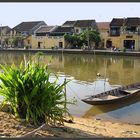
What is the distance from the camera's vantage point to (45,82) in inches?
253

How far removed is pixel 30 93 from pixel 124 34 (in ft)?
151

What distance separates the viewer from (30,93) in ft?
20.4

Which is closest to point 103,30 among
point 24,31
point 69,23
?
point 69,23

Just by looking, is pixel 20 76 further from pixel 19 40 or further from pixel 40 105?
pixel 19 40

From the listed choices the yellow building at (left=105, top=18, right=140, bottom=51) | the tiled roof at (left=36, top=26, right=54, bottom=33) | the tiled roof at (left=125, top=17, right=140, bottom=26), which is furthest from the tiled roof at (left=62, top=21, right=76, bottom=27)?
the tiled roof at (left=125, top=17, right=140, bottom=26)

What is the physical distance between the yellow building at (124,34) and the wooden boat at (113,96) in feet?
111

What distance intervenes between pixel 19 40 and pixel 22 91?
5823 cm

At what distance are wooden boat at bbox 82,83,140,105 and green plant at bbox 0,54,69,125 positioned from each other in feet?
21.9

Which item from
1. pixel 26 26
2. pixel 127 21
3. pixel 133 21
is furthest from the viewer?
pixel 26 26

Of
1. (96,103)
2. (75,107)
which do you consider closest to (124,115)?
(96,103)

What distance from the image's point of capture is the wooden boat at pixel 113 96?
13.1 meters

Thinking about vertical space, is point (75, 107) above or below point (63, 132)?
below

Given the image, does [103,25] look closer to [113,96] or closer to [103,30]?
[103,30]

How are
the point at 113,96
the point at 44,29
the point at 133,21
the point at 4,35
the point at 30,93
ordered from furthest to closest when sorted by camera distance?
the point at 4,35 → the point at 44,29 → the point at 133,21 → the point at 113,96 → the point at 30,93
